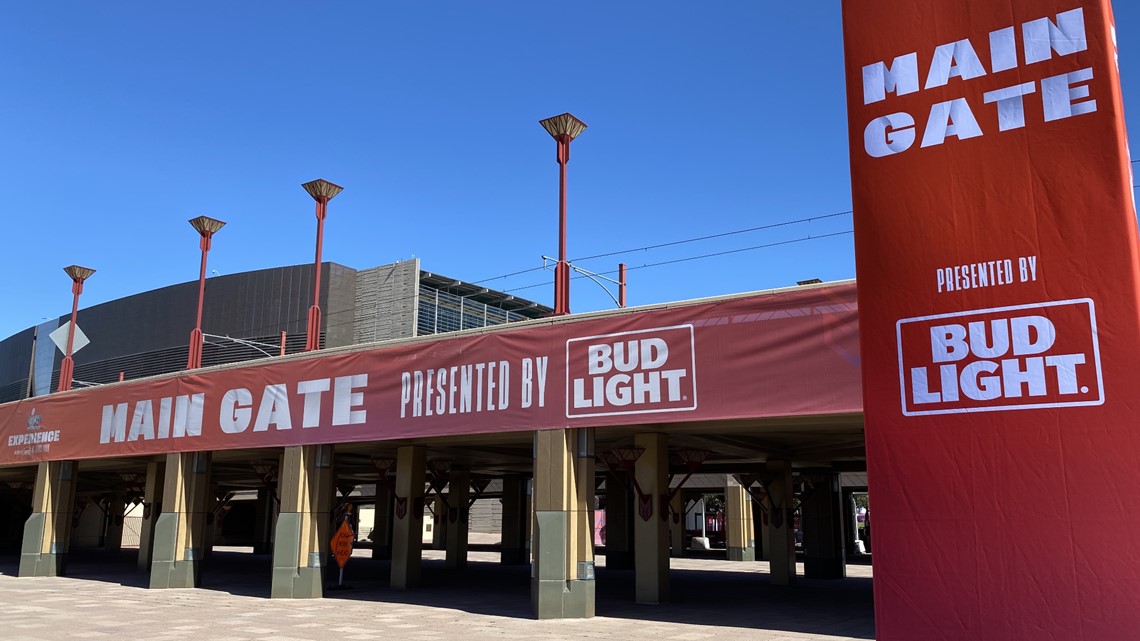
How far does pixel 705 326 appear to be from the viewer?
1769 cm

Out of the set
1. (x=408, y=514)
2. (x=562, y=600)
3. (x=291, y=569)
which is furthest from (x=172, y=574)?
(x=562, y=600)

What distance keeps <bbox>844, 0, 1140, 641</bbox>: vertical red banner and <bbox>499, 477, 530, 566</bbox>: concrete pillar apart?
33158 millimetres

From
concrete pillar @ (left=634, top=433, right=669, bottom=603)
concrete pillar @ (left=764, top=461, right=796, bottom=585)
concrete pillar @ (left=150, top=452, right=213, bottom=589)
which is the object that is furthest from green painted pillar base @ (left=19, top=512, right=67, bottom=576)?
concrete pillar @ (left=764, top=461, right=796, bottom=585)

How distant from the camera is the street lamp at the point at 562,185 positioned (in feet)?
65.1

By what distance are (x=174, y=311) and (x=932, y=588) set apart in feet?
194

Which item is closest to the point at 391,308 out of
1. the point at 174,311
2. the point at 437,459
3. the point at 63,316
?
the point at 174,311

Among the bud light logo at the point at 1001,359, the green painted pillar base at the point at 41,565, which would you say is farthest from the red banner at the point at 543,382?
the bud light logo at the point at 1001,359

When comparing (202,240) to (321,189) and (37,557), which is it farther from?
(37,557)

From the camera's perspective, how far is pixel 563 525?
18.5 meters

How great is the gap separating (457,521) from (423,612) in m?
16.9

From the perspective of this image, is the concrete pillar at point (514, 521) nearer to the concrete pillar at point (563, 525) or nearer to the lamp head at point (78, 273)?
the lamp head at point (78, 273)

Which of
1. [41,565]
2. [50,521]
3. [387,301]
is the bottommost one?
[41,565]

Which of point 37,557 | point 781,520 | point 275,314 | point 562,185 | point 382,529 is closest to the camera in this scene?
point 562,185

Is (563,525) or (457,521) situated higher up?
(563,525)
